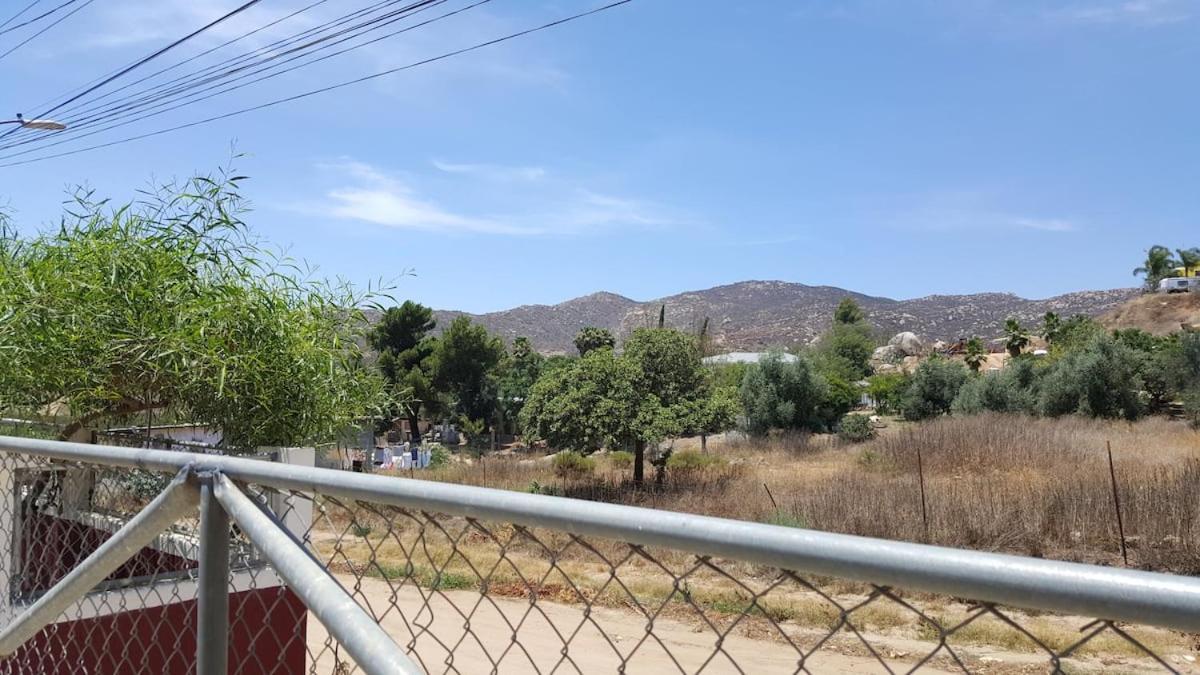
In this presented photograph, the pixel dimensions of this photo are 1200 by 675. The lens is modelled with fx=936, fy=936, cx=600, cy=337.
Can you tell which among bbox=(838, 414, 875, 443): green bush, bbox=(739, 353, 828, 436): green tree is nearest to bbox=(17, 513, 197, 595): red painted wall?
bbox=(838, 414, 875, 443): green bush

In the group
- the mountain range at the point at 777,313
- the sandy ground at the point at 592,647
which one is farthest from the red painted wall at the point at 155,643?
the mountain range at the point at 777,313

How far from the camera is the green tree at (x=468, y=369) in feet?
152

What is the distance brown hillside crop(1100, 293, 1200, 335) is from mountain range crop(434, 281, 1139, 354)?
22.2 meters

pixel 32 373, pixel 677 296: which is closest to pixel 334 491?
pixel 32 373

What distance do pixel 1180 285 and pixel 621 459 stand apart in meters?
59.9

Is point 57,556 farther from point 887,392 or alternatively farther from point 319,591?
point 887,392

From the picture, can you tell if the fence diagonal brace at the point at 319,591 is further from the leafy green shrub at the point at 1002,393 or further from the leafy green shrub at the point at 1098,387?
the leafy green shrub at the point at 1002,393

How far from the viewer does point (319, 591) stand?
4.57ft

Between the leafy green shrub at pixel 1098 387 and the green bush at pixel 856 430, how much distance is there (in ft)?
18.1

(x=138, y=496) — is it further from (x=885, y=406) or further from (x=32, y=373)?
(x=885, y=406)

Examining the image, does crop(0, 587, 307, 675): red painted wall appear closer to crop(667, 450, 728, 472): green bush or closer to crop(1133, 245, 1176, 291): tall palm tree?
crop(667, 450, 728, 472): green bush

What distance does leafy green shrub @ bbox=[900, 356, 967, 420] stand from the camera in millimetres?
35562

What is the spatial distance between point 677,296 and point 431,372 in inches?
2796

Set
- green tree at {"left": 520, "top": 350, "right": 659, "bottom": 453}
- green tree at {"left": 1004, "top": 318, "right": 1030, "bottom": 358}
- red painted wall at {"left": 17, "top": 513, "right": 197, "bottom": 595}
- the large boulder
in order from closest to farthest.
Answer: red painted wall at {"left": 17, "top": 513, "right": 197, "bottom": 595}
green tree at {"left": 520, "top": 350, "right": 659, "bottom": 453}
green tree at {"left": 1004, "top": 318, "right": 1030, "bottom": 358}
the large boulder
